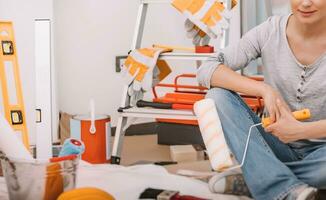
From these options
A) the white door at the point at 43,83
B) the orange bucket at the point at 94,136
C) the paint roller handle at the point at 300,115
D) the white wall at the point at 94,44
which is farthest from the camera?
the white wall at the point at 94,44

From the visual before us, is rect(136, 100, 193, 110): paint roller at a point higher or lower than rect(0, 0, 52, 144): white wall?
lower

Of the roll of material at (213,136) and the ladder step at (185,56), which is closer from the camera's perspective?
the roll of material at (213,136)

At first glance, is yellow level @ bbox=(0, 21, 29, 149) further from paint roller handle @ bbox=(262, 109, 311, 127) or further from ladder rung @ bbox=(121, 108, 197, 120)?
paint roller handle @ bbox=(262, 109, 311, 127)

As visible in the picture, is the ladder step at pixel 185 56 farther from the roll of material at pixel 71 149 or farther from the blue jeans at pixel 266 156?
the roll of material at pixel 71 149

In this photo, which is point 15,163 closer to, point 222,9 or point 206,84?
point 206,84

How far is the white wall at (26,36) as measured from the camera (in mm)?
2223

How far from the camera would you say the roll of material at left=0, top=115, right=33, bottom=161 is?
96 cm

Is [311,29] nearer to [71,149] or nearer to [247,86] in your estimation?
[247,86]

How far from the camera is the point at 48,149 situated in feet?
3.00

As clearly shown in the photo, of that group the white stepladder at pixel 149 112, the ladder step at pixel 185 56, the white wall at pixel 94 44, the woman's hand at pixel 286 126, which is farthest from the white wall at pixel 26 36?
the woman's hand at pixel 286 126

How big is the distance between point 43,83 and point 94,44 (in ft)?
5.64

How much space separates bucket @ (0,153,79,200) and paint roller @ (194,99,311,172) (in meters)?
0.37

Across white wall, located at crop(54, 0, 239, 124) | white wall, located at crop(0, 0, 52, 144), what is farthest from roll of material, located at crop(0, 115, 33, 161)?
white wall, located at crop(54, 0, 239, 124)

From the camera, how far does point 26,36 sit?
2.26 m
